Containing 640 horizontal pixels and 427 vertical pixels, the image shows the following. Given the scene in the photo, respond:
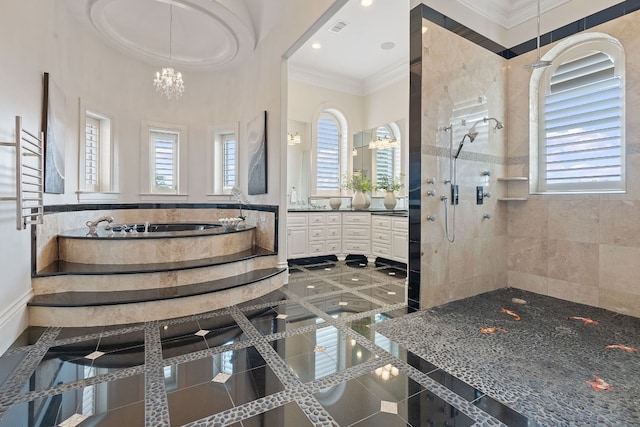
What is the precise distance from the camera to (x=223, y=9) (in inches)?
157

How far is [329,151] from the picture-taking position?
21.0ft

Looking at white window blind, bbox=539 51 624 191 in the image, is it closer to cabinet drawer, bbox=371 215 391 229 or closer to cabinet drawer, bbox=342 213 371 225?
cabinet drawer, bbox=371 215 391 229

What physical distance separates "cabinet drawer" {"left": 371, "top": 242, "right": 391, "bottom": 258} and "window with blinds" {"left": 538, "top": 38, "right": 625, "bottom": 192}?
7.60 feet

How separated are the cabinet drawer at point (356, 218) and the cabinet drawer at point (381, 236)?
0.27 metres

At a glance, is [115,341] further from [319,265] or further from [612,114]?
[612,114]

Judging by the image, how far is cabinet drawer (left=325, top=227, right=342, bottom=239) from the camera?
5541 millimetres

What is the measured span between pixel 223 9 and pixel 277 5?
0.74m

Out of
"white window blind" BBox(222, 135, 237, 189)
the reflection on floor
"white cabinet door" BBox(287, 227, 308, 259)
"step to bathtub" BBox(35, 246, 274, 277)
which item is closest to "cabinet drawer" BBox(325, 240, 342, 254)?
"white cabinet door" BBox(287, 227, 308, 259)

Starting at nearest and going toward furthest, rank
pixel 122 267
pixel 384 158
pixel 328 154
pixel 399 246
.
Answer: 1. pixel 122 267
2. pixel 399 246
3. pixel 384 158
4. pixel 328 154

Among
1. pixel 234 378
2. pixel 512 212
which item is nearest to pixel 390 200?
pixel 512 212

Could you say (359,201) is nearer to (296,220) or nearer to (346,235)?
(346,235)

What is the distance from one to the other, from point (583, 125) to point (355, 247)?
11.7ft

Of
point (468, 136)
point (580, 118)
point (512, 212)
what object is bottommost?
point (512, 212)

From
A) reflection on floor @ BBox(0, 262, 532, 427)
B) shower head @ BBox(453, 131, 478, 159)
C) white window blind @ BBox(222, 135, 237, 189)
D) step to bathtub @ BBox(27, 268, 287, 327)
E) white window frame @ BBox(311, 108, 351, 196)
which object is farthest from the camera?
white window frame @ BBox(311, 108, 351, 196)
